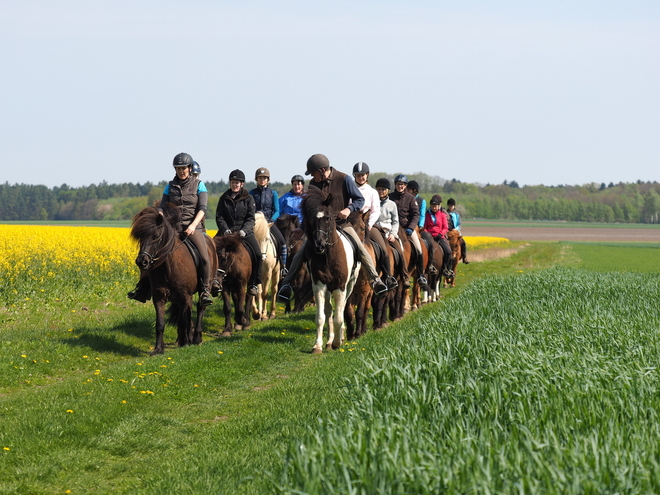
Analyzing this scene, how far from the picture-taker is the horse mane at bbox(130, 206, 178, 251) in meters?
10.5

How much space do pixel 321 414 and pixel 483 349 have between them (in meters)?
2.01

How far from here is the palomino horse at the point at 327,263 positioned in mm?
10148

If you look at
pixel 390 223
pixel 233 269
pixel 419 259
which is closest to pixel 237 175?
pixel 233 269

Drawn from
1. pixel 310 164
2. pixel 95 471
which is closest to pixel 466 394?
pixel 95 471

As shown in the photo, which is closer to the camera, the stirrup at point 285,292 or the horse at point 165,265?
the horse at point 165,265

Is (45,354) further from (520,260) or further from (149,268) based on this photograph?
(520,260)

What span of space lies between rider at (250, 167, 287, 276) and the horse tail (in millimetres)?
792

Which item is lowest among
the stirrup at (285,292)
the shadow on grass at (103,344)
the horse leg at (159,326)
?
the shadow on grass at (103,344)

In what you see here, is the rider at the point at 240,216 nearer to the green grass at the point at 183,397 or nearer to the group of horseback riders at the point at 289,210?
the group of horseback riders at the point at 289,210

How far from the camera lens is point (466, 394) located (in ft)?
17.6

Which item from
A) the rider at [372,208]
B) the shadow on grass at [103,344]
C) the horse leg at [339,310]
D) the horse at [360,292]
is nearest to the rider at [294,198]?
the rider at [372,208]

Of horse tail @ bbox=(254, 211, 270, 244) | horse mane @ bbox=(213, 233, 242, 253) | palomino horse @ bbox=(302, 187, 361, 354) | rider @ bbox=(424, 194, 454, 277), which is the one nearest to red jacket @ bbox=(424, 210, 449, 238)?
rider @ bbox=(424, 194, 454, 277)

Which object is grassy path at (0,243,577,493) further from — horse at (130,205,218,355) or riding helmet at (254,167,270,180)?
riding helmet at (254,167,270,180)

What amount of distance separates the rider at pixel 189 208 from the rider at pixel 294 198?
13.3ft
